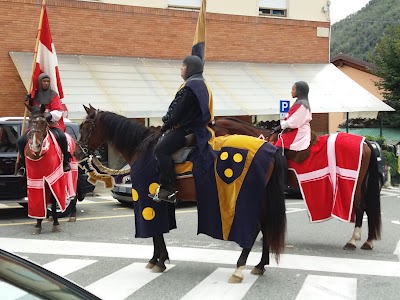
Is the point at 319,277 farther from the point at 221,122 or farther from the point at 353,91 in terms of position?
the point at 353,91

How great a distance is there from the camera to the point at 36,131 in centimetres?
959

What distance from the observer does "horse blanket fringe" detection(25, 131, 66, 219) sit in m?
10.1

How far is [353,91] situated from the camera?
79.4 ft

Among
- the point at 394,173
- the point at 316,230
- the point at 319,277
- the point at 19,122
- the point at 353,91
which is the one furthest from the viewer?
the point at 353,91

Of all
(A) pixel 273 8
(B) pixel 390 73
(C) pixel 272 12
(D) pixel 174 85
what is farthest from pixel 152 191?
(B) pixel 390 73

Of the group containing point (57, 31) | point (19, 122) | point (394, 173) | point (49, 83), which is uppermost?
point (57, 31)

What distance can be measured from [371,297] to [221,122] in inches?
145

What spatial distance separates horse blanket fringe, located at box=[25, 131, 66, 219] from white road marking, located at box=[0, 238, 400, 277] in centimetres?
82

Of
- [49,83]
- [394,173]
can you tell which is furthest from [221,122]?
[394,173]

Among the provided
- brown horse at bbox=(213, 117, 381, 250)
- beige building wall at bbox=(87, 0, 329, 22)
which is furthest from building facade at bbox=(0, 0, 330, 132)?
brown horse at bbox=(213, 117, 381, 250)

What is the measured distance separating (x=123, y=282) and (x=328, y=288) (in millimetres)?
2349

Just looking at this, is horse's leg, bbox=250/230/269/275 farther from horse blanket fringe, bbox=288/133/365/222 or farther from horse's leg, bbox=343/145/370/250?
horse's leg, bbox=343/145/370/250

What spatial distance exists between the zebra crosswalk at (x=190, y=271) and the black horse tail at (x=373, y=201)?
85 cm

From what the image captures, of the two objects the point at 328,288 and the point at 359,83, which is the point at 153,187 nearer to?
Answer: the point at 328,288
